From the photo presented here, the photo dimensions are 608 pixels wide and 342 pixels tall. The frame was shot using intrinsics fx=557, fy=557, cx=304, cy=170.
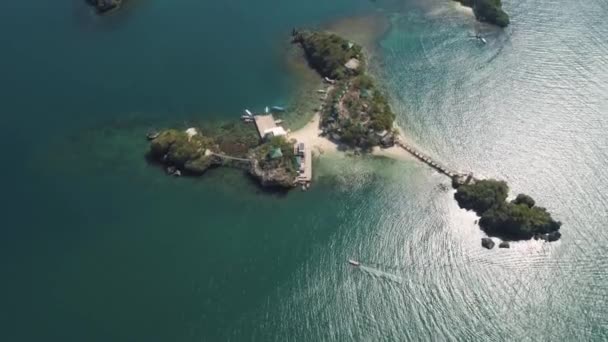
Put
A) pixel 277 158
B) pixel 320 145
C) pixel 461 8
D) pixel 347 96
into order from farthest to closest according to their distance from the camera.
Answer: pixel 461 8 → pixel 347 96 → pixel 320 145 → pixel 277 158

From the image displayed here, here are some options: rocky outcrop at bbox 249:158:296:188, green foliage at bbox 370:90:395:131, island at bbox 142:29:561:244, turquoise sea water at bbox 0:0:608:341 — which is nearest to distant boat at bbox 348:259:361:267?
turquoise sea water at bbox 0:0:608:341

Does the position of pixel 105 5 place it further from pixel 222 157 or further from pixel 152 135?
pixel 222 157

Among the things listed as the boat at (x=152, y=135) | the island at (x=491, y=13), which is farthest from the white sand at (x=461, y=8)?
the boat at (x=152, y=135)

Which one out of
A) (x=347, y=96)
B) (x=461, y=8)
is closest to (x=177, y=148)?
(x=347, y=96)

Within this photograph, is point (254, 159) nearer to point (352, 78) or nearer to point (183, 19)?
point (352, 78)

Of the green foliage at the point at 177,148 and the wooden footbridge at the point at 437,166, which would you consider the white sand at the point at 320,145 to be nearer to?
the wooden footbridge at the point at 437,166
